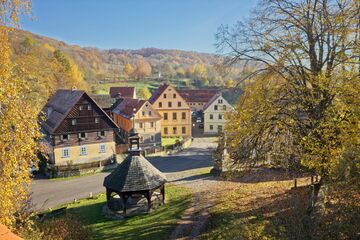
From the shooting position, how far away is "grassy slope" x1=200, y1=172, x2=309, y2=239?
11.6 meters

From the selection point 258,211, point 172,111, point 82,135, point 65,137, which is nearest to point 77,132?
point 82,135

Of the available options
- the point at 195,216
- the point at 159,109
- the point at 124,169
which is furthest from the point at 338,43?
the point at 159,109

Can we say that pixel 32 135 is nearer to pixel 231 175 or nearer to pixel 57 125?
pixel 231 175

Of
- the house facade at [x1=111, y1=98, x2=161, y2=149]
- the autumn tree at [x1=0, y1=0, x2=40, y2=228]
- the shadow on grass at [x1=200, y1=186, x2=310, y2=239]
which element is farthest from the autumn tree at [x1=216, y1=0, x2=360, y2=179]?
the house facade at [x1=111, y1=98, x2=161, y2=149]

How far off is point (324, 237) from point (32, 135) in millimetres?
11026

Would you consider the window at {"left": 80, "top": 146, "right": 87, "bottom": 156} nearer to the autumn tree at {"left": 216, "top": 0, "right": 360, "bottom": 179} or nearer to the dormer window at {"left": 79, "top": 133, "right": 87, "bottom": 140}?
the dormer window at {"left": 79, "top": 133, "right": 87, "bottom": 140}

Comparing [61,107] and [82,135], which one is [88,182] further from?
[61,107]

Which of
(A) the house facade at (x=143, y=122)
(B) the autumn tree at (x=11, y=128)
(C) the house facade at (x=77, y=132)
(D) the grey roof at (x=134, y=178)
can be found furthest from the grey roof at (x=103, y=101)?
(B) the autumn tree at (x=11, y=128)

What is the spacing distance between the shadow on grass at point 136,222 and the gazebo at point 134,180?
0.99 m

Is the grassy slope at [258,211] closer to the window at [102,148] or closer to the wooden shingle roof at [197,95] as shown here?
the window at [102,148]

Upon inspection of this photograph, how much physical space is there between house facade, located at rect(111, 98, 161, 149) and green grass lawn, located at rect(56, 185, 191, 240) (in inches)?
866

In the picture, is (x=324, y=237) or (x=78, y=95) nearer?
(x=324, y=237)

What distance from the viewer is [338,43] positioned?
13.5 metres

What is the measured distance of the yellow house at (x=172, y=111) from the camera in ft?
181
